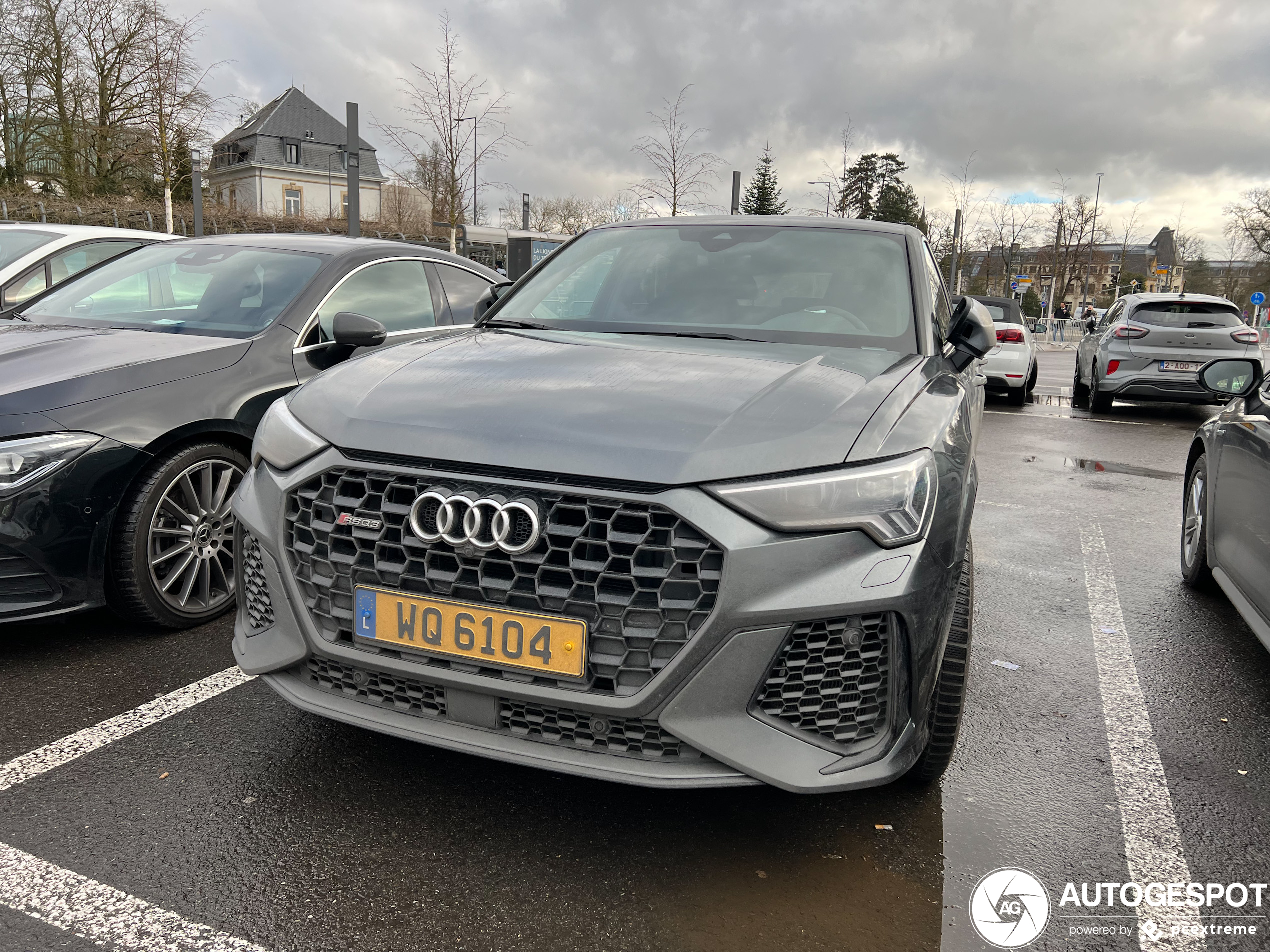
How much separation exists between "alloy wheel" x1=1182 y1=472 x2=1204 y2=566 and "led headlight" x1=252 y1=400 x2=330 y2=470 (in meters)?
4.04

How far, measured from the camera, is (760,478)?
1.97m

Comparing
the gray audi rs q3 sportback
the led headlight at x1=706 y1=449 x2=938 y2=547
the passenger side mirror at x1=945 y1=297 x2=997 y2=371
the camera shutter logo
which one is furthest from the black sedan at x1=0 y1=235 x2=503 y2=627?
the camera shutter logo

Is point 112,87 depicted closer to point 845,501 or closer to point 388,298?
point 388,298

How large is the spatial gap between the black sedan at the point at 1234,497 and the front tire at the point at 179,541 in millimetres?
3742

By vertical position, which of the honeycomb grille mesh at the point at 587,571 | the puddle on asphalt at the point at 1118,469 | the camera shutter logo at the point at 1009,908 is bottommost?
the camera shutter logo at the point at 1009,908

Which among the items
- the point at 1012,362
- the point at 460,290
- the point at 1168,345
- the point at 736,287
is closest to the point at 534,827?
the point at 736,287

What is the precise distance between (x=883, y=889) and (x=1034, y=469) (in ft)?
21.2

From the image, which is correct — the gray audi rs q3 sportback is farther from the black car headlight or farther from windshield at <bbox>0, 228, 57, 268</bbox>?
windshield at <bbox>0, 228, 57, 268</bbox>

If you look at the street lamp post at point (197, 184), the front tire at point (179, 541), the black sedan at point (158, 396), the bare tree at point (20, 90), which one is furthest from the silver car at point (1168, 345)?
the bare tree at point (20, 90)

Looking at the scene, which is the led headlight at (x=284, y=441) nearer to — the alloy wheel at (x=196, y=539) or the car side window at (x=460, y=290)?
the alloy wheel at (x=196, y=539)

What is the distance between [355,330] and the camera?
3.71 meters

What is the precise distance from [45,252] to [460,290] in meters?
3.05

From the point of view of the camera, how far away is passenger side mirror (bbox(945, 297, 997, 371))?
3.32 m

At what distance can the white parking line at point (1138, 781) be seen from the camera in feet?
7.11
